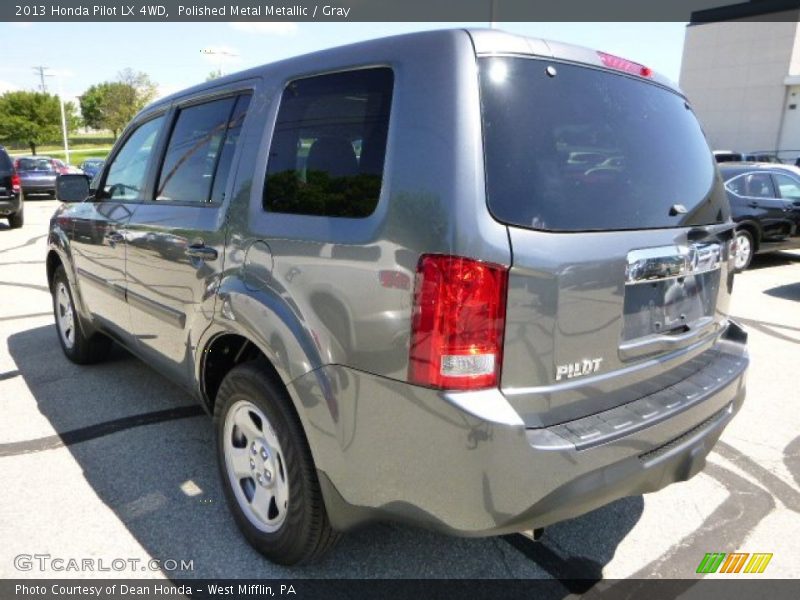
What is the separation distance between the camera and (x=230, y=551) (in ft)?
8.25

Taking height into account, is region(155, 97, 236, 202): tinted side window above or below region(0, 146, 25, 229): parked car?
above

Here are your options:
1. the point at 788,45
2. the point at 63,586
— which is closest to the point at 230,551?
the point at 63,586

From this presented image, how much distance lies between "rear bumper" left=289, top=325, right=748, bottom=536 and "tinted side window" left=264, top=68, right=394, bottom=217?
60cm

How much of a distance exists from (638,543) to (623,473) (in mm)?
951

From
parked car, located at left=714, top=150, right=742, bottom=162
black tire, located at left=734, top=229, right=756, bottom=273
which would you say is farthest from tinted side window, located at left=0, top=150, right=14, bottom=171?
parked car, located at left=714, top=150, right=742, bottom=162

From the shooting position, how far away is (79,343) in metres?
4.57

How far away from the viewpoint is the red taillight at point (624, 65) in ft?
7.17

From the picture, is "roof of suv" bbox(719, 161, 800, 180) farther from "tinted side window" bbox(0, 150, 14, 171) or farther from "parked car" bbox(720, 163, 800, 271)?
"tinted side window" bbox(0, 150, 14, 171)

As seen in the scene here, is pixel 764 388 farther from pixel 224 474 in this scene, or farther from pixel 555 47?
pixel 224 474

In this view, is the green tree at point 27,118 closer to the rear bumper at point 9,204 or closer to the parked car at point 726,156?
the rear bumper at point 9,204

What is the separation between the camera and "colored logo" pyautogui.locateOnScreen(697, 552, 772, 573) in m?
2.46

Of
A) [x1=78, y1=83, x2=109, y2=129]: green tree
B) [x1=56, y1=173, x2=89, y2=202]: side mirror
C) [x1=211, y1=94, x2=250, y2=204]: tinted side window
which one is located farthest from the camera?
[x1=78, y1=83, x2=109, y2=129]: green tree

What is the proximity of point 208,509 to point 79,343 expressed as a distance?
2.44 metres

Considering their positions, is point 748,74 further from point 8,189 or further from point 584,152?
point 584,152
